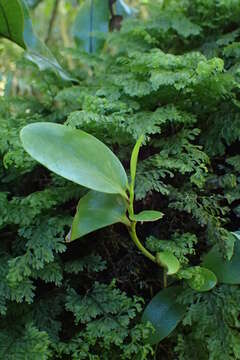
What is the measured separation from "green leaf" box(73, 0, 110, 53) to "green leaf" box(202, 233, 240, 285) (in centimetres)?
83

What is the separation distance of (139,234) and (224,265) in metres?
0.19

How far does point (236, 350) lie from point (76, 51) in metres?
0.81

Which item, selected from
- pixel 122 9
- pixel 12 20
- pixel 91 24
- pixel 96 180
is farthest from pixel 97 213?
pixel 122 9

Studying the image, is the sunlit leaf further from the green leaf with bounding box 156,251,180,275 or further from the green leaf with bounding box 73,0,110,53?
the green leaf with bounding box 156,251,180,275

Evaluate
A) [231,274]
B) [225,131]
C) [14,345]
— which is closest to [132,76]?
[225,131]

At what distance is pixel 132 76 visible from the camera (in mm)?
764

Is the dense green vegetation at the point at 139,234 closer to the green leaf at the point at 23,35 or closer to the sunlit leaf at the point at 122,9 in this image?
the green leaf at the point at 23,35

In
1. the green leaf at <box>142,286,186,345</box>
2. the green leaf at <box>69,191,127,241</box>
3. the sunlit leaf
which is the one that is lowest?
the green leaf at <box>142,286,186,345</box>

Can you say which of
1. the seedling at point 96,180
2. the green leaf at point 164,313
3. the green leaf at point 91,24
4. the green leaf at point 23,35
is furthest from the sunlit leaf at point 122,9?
the green leaf at point 164,313

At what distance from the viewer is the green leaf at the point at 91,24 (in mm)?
1184

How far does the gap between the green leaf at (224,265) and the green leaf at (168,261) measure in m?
0.07

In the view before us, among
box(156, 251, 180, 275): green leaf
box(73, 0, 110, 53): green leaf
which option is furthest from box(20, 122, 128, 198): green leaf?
box(73, 0, 110, 53): green leaf

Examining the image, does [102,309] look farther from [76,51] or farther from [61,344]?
[76,51]

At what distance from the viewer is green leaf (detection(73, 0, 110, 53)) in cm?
118
